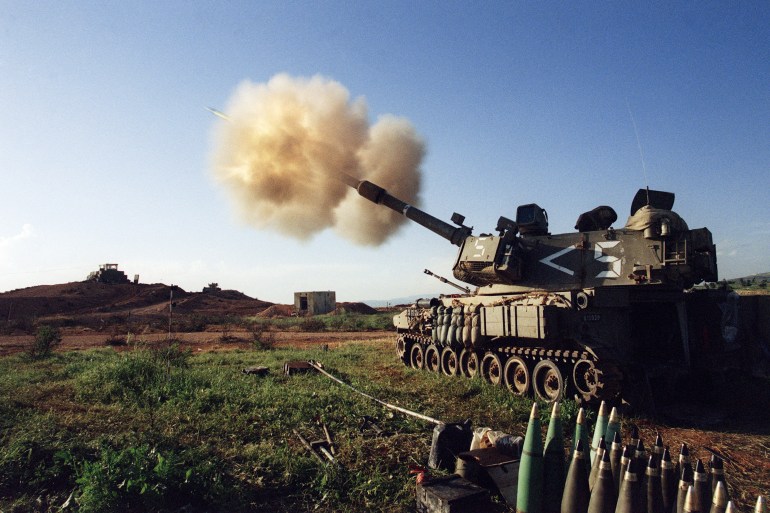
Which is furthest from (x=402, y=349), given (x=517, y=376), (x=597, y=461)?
(x=597, y=461)

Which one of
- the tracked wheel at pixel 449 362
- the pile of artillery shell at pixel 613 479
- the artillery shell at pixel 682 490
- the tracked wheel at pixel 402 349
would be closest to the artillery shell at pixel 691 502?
the pile of artillery shell at pixel 613 479

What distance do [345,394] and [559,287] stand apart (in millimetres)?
4428

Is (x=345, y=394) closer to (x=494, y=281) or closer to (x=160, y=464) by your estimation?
(x=494, y=281)

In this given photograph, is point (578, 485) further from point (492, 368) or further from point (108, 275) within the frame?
point (108, 275)

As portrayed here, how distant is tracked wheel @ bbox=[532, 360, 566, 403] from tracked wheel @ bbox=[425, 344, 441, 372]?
12.3ft

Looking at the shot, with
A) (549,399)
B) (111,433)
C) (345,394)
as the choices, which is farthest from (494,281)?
(111,433)

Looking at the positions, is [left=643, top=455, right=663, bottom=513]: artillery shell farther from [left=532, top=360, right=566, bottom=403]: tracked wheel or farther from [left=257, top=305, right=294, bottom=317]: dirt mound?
[left=257, top=305, right=294, bottom=317]: dirt mound

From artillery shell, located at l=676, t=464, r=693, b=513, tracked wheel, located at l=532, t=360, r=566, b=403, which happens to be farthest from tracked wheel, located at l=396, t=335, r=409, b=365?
artillery shell, located at l=676, t=464, r=693, b=513

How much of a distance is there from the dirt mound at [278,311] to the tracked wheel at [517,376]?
37018 millimetres

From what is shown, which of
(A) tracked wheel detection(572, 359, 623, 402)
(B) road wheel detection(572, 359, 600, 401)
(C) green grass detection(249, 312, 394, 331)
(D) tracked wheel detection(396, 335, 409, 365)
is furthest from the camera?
(C) green grass detection(249, 312, 394, 331)

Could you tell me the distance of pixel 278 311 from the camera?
47688 mm

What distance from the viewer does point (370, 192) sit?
1321 centimetres

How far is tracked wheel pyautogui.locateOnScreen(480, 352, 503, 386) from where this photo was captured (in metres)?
10.4

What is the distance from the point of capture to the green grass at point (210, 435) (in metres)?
4.61
